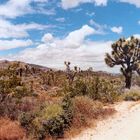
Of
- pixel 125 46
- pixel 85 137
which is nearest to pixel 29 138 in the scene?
pixel 85 137

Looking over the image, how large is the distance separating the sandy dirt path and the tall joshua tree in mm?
18741

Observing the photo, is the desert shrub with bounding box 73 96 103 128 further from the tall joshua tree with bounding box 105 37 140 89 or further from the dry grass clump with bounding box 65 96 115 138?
the tall joshua tree with bounding box 105 37 140 89

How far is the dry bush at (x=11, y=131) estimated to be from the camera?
1288 centimetres

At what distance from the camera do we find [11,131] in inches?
524

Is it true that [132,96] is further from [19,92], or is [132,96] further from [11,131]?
[11,131]

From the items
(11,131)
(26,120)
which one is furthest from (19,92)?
(11,131)

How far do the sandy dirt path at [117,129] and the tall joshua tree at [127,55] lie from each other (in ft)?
61.5

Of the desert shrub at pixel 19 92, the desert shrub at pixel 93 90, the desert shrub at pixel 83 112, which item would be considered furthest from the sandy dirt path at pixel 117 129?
the desert shrub at pixel 19 92

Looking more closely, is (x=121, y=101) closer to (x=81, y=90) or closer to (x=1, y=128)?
(x=81, y=90)

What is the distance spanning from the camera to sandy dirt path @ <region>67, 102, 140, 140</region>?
1341 centimetres

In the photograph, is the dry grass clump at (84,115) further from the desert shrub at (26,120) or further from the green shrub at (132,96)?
the green shrub at (132,96)

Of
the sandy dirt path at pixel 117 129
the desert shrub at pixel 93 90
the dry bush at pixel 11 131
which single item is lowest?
the sandy dirt path at pixel 117 129

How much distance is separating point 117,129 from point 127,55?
2353 cm

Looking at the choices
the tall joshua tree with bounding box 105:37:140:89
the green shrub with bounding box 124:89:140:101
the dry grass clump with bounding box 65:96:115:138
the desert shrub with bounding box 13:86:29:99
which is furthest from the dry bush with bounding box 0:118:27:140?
the tall joshua tree with bounding box 105:37:140:89
